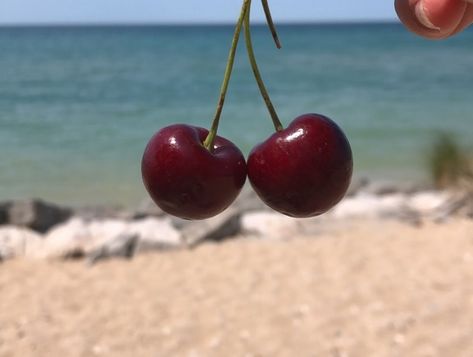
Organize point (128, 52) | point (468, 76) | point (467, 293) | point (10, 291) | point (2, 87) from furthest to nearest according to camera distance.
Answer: point (128, 52), point (468, 76), point (2, 87), point (10, 291), point (467, 293)

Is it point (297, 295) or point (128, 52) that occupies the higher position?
point (297, 295)

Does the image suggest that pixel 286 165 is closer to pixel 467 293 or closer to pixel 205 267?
pixel 467 293

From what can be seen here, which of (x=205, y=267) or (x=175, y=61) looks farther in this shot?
(x=175, y=61)

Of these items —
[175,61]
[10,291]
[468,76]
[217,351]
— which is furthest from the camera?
[175,61]

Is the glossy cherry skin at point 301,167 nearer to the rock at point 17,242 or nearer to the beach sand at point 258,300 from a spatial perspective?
the beach sand at point 258,300

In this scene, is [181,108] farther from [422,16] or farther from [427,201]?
[422,16]

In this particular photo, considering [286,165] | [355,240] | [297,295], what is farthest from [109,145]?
[286,165]

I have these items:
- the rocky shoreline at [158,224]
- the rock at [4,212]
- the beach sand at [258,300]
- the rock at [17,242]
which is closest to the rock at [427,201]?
the rocky shoreline at [158,224]
